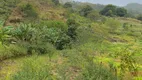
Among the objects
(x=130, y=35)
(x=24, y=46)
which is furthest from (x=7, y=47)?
(x=130, y=35)

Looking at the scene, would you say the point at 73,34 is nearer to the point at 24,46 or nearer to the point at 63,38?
the point at 63,38

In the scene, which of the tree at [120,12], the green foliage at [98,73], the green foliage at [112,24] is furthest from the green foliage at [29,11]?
the tree at [120,12]

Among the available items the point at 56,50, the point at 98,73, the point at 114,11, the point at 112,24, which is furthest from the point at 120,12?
the point at 98,73

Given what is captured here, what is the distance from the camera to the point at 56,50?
28.4 m

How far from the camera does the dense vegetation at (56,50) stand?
1296cm

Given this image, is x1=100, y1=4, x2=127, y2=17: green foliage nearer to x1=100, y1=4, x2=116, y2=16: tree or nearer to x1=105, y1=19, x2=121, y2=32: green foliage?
x1=100, y1=4, x2=116, y2=16: tree

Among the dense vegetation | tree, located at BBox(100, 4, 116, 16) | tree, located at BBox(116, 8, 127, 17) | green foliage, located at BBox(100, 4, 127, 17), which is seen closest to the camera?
the dense vegetation

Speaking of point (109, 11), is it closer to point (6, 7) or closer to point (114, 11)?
point (114, 11)

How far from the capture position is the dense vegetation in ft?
42.5

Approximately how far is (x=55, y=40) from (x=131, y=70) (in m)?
13.9

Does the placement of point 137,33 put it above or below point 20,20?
below

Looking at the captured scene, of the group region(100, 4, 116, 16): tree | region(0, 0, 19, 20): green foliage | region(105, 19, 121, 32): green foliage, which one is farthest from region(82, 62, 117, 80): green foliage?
region(100, 4, 116, 16): tree

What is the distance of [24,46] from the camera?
26.1 m

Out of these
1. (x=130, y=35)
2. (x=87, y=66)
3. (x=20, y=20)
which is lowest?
(x=130, y=35)
